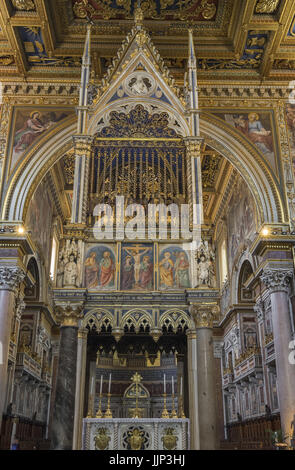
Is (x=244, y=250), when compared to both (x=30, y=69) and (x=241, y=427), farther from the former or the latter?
(x=30, y=69)

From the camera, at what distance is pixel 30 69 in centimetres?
1977

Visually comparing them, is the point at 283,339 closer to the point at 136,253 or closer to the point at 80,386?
the point at 136,253

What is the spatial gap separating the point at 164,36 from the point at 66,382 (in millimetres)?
14560

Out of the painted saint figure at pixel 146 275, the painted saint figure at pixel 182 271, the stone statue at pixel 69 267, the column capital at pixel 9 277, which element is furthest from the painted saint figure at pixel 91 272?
the column capital at pixel 9 277

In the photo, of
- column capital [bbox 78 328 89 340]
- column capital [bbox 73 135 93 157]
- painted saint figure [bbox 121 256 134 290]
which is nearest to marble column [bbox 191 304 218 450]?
painted saint figure [bbox 121 256 134 290]

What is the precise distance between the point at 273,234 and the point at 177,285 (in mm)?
7227

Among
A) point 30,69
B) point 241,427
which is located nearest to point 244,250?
point 241,427

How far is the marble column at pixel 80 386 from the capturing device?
1207 centimetres

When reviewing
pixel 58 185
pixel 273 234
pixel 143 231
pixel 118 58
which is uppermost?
pixel 58 185

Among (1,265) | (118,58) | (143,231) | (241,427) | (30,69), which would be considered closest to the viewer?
(143,231)

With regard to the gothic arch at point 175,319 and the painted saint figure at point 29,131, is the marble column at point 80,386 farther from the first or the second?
the painted saint figure at point 29,131

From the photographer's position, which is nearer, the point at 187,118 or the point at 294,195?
the point at 187,118

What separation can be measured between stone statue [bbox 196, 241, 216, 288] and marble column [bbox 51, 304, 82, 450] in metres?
2.94

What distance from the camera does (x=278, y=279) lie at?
1708 centimetres
